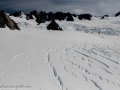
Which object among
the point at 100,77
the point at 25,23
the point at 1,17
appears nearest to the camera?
the point at 100,77

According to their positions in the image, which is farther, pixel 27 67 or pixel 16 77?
pixel 27 67

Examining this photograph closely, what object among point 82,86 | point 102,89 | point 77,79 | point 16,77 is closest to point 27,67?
point 16,77

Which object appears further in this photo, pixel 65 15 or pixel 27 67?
pixel 65 15

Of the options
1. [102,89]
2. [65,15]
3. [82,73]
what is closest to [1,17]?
[82,73]

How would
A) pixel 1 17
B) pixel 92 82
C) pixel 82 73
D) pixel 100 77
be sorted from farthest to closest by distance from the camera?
pixel 1 17
pixel 82 73
pixel 100 77
pixel 92 82

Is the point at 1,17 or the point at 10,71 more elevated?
the point at 1,17

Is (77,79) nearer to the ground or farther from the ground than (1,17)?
nearer to the ground

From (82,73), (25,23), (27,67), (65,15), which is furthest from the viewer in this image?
(65,15)

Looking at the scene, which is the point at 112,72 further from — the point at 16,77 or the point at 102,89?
the point at 16,77

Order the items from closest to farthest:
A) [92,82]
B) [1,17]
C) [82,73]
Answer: [92,82], [82,73], [1,17]

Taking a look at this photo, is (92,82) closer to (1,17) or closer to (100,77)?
(100,77)
